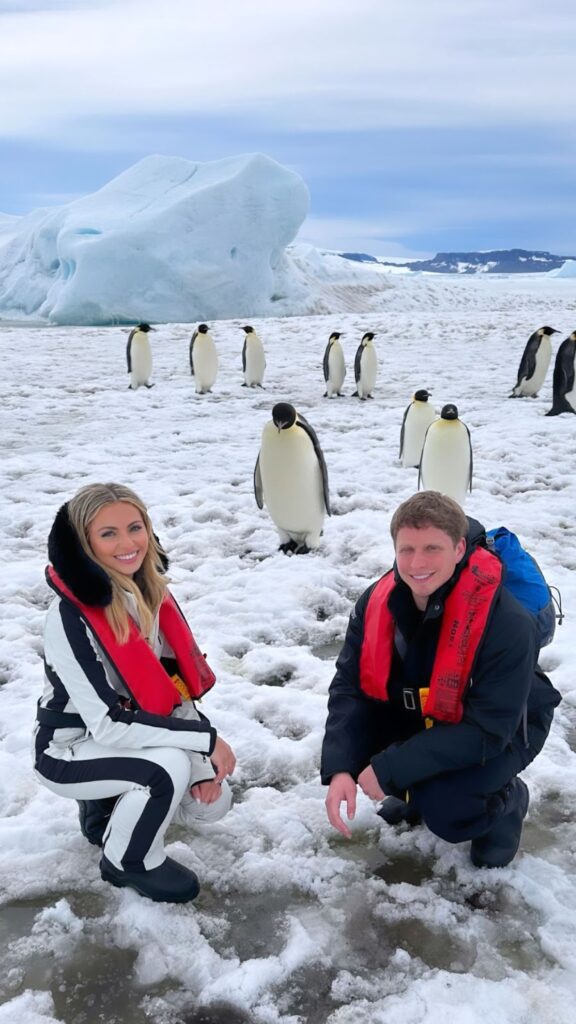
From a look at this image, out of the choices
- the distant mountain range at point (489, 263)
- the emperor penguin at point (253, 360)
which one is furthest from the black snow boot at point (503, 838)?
the distant mountain range at point (489, 263)


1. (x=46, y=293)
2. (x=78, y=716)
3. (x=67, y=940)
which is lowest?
(x=67, y=940)

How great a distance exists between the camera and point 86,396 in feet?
35.0

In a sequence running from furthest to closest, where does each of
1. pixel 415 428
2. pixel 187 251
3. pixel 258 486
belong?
pixel 187 251 → pixel 415 428 → pixel 258 486

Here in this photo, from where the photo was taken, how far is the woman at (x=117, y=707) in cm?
193

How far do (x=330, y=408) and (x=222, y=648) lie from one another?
681cm

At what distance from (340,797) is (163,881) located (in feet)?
1.66

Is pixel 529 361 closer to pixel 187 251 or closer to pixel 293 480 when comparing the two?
pixel 293 480

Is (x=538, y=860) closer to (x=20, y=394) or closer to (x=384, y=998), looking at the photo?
(x=384, y=998)

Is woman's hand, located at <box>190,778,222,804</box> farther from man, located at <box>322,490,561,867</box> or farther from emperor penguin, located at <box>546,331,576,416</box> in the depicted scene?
emperor penguin, located at <box>546,331,576,416</box>

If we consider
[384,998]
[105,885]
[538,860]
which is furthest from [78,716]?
[538,860]

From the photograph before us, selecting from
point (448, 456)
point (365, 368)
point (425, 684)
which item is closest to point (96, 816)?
point (425, 684)

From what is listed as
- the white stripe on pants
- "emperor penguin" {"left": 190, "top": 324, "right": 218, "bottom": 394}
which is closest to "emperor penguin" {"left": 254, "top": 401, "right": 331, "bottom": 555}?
the white stripe on pants

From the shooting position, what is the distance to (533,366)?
10.3m

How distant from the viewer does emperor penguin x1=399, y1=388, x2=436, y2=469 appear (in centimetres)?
682
